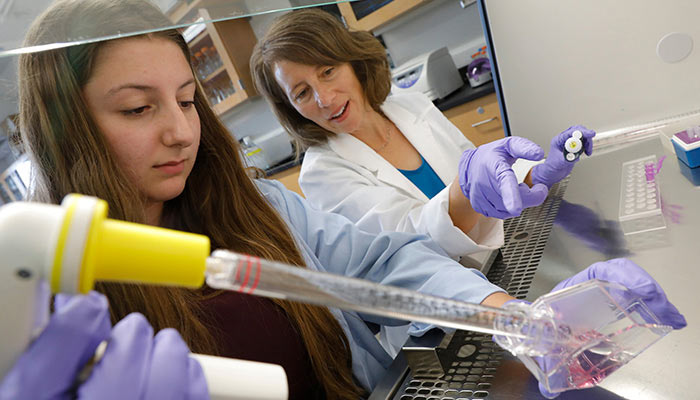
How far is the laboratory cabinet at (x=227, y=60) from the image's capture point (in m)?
3.99

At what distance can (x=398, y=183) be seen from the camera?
154 centimetres

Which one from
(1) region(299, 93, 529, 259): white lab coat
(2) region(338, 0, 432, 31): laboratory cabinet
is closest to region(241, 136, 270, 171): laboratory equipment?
(2) region(338, 0, 432, 31): laboratory cabinet

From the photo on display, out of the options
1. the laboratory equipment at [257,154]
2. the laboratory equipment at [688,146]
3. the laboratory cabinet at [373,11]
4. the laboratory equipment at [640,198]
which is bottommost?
the laboratory equipment at [257,154]

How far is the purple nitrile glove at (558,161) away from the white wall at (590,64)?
7.3 inches

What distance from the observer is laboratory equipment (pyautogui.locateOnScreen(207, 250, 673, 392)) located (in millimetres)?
393

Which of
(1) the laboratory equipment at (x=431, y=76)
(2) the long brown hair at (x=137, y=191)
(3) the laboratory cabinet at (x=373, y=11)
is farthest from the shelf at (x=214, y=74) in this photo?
(2) the long brown hair at (x=137, y=191)

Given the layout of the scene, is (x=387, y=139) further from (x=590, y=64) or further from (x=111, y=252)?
(x=111, y=252)

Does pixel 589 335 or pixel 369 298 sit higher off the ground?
pixel 369 298

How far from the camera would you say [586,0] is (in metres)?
1.13

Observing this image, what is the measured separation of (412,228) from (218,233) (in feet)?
1.84

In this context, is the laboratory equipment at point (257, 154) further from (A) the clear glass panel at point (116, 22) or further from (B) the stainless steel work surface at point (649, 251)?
(A) the clear glass panel at point (116, 22)

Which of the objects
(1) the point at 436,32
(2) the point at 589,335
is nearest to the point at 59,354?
(2) the point at 589,335

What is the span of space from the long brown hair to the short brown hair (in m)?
0.58

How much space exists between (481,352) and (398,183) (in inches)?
36.7
